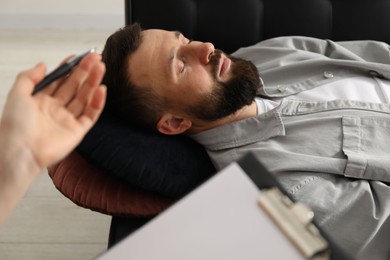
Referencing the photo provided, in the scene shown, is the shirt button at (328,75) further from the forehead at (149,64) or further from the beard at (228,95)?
the forehead at (149,64)

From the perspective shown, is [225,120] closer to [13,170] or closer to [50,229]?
[13,170]

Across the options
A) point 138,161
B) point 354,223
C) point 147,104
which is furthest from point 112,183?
point 354,223

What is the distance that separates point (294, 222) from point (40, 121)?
397mm

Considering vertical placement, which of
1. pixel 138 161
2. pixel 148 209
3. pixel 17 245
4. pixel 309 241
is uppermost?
pixel 309 241

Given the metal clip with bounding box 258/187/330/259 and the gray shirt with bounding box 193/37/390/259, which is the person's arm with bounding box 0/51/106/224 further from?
the gray shirt with bounding box 193/37/390/259

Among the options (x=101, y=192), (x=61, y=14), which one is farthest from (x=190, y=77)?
(x=61, y=14)

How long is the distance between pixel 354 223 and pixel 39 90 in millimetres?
696

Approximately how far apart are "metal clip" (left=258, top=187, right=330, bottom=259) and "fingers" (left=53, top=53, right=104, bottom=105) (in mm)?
337

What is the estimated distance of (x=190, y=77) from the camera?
3.78ft

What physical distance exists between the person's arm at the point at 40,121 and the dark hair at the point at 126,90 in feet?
1.41

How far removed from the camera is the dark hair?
1.15 m

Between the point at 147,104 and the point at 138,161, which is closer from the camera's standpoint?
the point at 138,161

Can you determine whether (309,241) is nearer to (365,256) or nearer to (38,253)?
(365,256)

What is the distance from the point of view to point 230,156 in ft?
3.67
